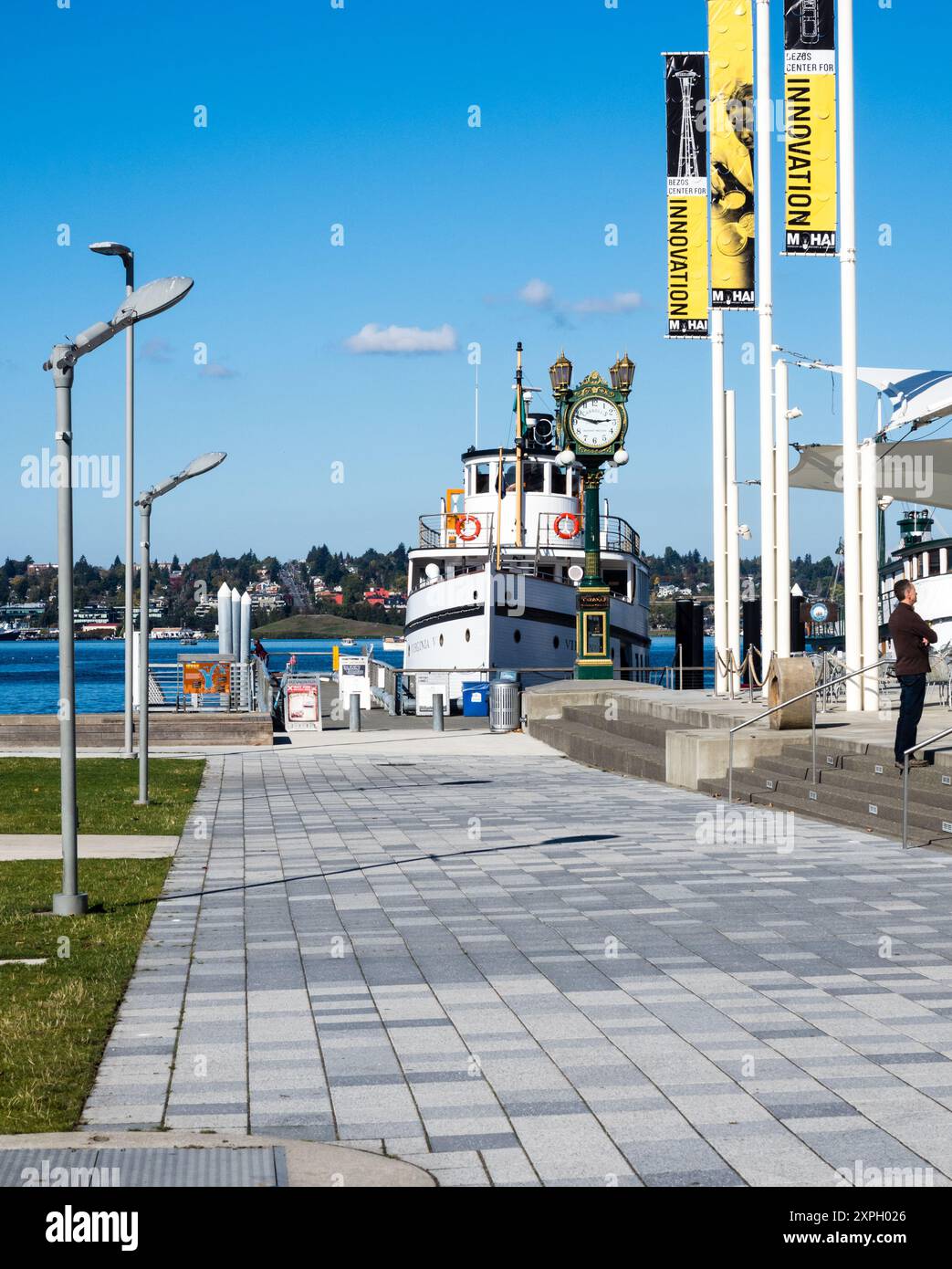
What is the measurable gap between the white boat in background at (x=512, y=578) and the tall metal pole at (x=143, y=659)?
20037mm

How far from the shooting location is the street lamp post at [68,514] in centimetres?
970

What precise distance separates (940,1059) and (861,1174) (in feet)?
5.27

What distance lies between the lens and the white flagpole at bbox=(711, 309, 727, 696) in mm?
24766

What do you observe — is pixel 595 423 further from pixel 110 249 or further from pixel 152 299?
pixel 152 299

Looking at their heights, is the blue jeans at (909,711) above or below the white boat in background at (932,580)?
below

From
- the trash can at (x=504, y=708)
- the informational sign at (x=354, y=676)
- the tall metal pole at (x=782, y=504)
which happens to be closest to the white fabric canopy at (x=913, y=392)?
the tall metal pole at (x=782, y=504)

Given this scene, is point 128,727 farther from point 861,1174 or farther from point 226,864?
point 861,1174

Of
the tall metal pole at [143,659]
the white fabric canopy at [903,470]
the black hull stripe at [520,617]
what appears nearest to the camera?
the tall metal pole at [143,659]

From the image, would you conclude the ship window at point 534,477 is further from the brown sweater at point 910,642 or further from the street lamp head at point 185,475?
the brown sweater at point 910,642

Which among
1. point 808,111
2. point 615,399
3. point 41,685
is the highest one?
point 808,111

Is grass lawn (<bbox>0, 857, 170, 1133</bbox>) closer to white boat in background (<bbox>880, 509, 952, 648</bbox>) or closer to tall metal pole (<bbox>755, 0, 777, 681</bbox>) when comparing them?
tall metal pole (<bbox>755, 0, 777, 681</bbox>)

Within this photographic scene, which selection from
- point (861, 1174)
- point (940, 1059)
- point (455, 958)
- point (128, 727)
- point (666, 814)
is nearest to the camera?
point (861, 1174)

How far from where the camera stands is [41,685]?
335ft
